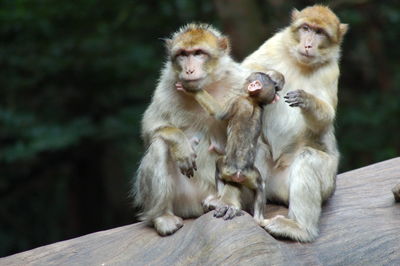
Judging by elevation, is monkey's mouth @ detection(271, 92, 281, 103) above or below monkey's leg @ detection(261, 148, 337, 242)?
above

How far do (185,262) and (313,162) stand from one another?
4.65 ft

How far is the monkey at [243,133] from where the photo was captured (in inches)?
241

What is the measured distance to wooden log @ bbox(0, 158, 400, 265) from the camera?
586cm

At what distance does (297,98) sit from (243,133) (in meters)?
0.58

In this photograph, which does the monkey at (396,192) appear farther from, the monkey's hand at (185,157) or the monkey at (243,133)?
the monkey's hand at (185,157)

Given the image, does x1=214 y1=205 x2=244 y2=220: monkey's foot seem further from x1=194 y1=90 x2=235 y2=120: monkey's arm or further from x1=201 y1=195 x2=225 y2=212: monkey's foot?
x1=194 y1=90 x2=235 y2=120: monkey's arm

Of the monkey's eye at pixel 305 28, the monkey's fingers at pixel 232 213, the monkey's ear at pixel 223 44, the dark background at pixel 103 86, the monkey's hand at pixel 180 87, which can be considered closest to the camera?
the monkey's fingers at pixel 232 213

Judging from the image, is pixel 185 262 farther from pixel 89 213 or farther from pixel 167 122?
pixel 89 213

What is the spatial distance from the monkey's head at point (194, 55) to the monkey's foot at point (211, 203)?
96 centimetres

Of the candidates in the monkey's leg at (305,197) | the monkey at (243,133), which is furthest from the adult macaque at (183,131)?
the monkey's leg at (305,197)

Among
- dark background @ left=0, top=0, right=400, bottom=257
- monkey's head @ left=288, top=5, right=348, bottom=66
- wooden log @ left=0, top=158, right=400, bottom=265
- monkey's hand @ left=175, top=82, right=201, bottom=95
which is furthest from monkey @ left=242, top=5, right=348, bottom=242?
dark background @ left=0, top=0, right=400, bottom=257

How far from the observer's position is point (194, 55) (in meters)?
6.41

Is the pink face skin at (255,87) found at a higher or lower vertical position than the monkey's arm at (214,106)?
higher

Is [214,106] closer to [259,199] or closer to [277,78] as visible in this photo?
[277,78]
